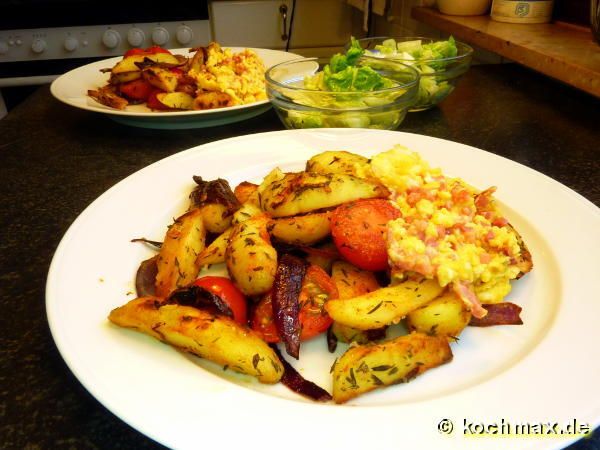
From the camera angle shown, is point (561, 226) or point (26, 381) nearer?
point (26, 381)

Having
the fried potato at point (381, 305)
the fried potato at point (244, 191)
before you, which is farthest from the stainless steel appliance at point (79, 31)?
the fried potato at point (381, 305)

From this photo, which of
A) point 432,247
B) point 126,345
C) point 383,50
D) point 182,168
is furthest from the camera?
point 383,50

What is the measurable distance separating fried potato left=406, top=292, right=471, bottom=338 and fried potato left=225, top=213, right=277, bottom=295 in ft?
0.84

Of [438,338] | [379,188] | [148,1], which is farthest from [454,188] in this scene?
[148,1]

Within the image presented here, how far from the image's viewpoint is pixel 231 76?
73.9 inches

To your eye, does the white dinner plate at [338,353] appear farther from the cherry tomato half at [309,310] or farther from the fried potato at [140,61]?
the fried potato at [140,61]

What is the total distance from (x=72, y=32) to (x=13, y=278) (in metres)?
2.92

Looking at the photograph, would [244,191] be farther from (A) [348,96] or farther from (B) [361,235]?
(A) [348,96]

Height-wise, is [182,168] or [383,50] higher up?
[383,50]

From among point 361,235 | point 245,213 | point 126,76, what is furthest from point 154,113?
point 361,235

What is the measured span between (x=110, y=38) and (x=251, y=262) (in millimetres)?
3124

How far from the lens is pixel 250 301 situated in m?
0.92

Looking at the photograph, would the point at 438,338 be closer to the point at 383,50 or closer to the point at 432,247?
the point at 432,247

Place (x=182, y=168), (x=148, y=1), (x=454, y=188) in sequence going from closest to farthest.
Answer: (x=454, y=188) → (x=182, y=168) → (x=148, y=1)
